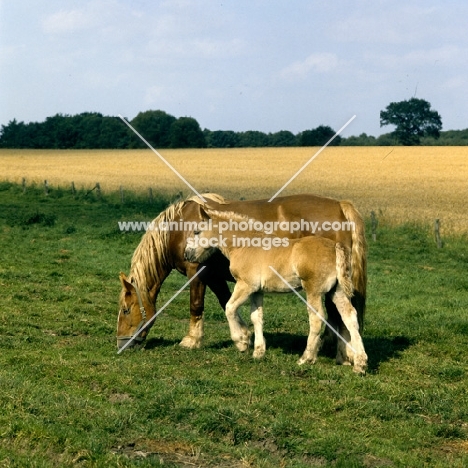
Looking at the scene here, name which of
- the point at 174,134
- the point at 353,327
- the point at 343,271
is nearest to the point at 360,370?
the point at 353,327

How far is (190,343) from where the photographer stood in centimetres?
1041

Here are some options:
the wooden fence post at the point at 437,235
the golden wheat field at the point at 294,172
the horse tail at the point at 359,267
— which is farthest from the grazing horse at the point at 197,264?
the golden wheat field at the point at 294,172

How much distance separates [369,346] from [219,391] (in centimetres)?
349

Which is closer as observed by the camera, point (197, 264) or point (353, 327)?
point (353, 327)

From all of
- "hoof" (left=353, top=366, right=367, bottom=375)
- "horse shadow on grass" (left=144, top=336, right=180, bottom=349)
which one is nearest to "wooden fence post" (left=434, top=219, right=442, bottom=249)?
"horse shadow on grass" (left=144, top=336, right=180, bottom=349)

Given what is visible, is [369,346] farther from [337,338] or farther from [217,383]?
[217,383]

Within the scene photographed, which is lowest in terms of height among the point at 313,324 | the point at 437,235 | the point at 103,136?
the point at 437,235

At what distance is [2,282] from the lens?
15.1 m

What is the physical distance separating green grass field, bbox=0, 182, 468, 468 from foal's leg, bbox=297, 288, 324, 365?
0.19 meters

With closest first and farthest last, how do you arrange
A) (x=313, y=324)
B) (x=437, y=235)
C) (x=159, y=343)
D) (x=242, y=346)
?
1. (x=313, y=324)
2. (x=242, y=346)
3. (x=159, y=343)
4. (x=437, y=235)

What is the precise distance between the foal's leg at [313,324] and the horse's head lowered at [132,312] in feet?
7.89

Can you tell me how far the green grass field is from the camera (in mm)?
6234

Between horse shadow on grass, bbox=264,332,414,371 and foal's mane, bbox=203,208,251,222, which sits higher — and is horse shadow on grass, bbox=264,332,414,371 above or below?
below

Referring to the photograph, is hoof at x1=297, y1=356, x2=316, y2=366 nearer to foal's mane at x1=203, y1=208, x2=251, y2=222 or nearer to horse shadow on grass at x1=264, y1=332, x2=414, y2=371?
horse shadow on grass at x1=264, y1=332, x2=414, y2=371
